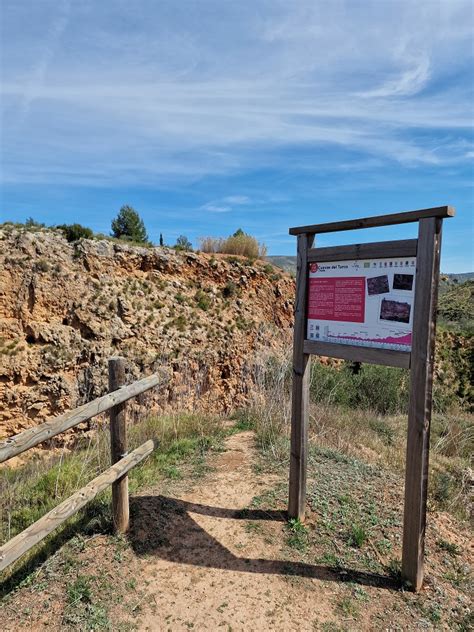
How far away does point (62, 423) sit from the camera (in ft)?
9.13

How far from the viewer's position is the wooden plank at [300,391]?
11.3 feet

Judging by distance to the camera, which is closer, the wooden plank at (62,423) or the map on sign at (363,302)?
the wooden plank at (62,423)

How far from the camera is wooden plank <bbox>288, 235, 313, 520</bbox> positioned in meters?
3.46

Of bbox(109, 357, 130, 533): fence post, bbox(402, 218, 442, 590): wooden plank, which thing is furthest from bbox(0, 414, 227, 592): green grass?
bbox(402, 218, 442, 590): wooden plank

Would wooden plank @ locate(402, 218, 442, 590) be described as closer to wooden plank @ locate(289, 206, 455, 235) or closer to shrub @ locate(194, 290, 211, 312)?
wooden plank @ locate(289, 206, 455, 235)

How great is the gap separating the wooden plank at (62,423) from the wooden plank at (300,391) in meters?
1.41

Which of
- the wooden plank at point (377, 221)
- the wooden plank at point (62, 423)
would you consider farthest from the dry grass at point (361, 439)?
the wooden plank at point (377, 221)

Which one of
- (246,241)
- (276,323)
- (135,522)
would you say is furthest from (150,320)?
(135,522)

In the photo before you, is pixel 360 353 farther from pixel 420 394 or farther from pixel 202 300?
pixel 202 300

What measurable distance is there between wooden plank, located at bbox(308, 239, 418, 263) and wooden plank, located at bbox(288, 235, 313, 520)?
14 centimetres

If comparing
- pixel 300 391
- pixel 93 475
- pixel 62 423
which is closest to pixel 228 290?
pixel 93 475

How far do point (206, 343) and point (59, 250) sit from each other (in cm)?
570

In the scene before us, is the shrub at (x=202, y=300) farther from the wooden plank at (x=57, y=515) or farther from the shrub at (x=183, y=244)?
the wooden plank at (x=57, y=515)

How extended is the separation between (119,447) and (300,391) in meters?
1.68
